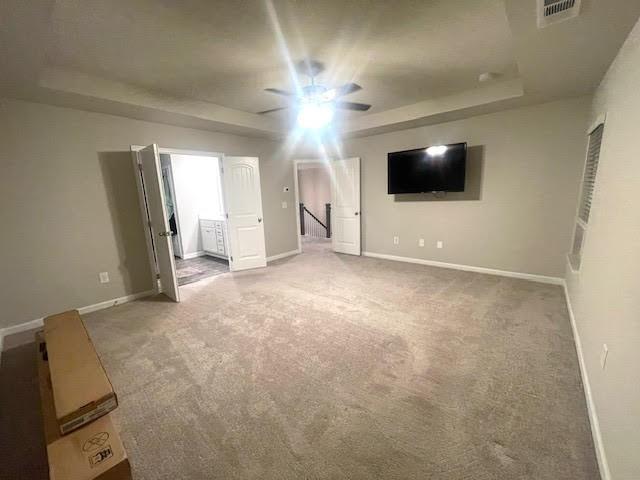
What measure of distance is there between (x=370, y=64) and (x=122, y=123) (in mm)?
3173

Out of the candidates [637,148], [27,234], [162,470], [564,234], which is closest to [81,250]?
[27,234]

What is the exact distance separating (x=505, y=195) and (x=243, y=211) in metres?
4.22

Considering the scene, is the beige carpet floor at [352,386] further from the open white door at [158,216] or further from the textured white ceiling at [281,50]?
the textured white ceiling at [281,50]

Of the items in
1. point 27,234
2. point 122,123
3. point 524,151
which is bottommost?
point 27,234

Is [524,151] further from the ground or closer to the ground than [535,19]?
closer to the ground

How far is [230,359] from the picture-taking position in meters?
2.34

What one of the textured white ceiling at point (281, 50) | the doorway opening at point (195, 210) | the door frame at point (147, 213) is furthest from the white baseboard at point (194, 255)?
the textured white ceiling at point (281, 50)

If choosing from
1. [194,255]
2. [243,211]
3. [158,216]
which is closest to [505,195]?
[243,211]

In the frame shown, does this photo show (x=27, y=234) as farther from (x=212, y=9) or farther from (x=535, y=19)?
(x=535, y=19)

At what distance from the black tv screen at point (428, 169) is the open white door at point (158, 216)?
362 cm

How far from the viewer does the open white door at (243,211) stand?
15.4 ft

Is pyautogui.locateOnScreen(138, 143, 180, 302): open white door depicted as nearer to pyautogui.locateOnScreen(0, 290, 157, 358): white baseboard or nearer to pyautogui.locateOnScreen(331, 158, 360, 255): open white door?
pyautogui.locateOnScreen(0, 290, 157, 358): white baseboard

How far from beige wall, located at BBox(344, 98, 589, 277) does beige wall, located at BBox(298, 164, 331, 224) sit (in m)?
3.59

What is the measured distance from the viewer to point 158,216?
11.6 ft
